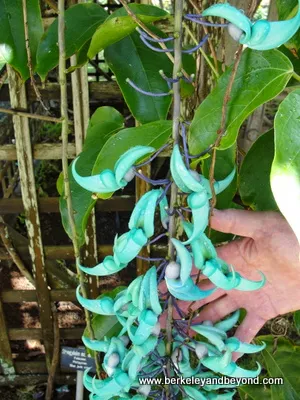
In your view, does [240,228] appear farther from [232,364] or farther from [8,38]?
[8,38]

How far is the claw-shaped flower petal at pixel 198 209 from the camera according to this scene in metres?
0.48

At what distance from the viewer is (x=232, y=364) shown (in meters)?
0.63

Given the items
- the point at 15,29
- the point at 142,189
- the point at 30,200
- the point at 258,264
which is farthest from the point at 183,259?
the point at 30,200

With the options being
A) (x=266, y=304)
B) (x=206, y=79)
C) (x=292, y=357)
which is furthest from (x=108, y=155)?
(x=292, y=357)

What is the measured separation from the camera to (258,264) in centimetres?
82

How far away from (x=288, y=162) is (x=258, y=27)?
12 cm

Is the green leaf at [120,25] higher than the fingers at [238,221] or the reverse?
higher

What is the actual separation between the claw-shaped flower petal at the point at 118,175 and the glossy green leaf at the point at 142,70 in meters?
0.25

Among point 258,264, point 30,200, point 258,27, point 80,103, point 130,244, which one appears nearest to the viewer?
point 258,27

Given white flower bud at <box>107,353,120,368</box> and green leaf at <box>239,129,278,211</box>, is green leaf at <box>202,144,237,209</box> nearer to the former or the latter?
green leaf at <box>239,129,278,211</box>

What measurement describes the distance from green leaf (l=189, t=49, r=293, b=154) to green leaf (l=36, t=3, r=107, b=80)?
0.26 meters

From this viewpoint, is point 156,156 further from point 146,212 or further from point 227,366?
point 227,366

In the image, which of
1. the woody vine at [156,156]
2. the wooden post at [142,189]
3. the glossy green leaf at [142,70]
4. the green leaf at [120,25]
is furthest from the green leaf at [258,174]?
the wooden post at [142,189]

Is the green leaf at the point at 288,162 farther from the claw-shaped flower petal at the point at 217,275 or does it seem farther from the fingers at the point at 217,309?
the fingers at the point at 217,309
